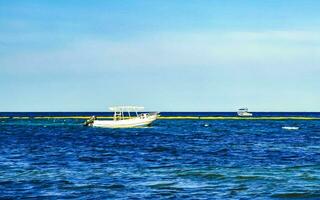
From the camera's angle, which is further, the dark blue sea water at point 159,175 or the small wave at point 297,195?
the dark blue sea water at point 159,175

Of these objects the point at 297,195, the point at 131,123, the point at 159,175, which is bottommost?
the point at 297,195

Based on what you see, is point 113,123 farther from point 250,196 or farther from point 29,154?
point 250,196

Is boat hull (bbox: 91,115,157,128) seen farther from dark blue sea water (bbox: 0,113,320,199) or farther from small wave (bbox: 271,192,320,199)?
small wave (bbox: 271,192,320,199)

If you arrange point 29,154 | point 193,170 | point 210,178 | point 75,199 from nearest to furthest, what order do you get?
point 75,199 < point 210,178 < point 193,170 < point 29,154

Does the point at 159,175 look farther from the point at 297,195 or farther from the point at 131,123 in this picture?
the point at 131,123

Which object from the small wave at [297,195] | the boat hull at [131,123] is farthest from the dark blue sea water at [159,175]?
the boat hull at [131,123]

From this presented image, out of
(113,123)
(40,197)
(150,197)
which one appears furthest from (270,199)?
(113,123)

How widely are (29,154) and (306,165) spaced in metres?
23.7

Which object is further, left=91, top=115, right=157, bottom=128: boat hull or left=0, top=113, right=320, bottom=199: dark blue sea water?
left=91, top=115, right=157, bottom=128: boat hull

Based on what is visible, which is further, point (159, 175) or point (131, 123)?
point (131, 123)

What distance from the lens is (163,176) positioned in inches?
1359

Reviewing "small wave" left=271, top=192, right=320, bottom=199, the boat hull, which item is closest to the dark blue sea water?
"small wave" left=271, top=192, right=320, bottom=199

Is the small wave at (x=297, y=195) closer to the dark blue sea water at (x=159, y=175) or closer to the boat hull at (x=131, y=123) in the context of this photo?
the dark blue sea water at (x=159, y=175)


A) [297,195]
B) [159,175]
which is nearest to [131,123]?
[159,175]
